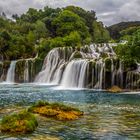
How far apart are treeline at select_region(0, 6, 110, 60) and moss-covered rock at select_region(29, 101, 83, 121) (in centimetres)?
5946

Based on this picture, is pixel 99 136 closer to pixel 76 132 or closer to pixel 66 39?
pixel 76 132

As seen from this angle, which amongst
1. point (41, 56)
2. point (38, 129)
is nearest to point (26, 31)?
point (41, 56)

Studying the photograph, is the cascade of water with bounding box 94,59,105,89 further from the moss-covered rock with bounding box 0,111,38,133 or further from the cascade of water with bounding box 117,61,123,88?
the moss-covered rock with bounding box 0,111,38,133

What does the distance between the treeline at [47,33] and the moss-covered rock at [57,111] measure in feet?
195

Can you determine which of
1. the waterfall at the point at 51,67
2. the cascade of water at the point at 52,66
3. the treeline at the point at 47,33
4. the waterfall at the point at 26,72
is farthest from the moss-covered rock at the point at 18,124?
the treeline at the point at 47,33

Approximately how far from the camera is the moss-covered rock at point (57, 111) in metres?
31.0

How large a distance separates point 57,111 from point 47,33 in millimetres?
107532

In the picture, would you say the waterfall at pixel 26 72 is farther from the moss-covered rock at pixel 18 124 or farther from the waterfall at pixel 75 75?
the moss-covered rock at pixel 18 124

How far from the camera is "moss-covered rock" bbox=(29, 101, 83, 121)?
3099 centimetres

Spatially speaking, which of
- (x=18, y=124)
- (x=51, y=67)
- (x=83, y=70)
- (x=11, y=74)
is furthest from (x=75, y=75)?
(x=18, y=124)

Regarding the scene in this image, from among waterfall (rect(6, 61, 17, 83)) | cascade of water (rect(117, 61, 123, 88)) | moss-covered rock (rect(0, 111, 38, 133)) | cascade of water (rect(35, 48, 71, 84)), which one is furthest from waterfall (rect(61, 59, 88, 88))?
moss-covered rock (rect(0, 111, 38, 133))

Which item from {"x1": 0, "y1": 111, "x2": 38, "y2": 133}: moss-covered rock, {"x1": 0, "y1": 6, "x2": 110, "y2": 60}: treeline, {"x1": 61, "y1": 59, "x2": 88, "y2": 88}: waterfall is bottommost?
{"x1": 0, "y1": 111, "x2": 38, "y2": 133}: moss-covered rock

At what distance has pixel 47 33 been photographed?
138 m

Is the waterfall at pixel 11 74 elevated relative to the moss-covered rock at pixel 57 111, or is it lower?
elevated
